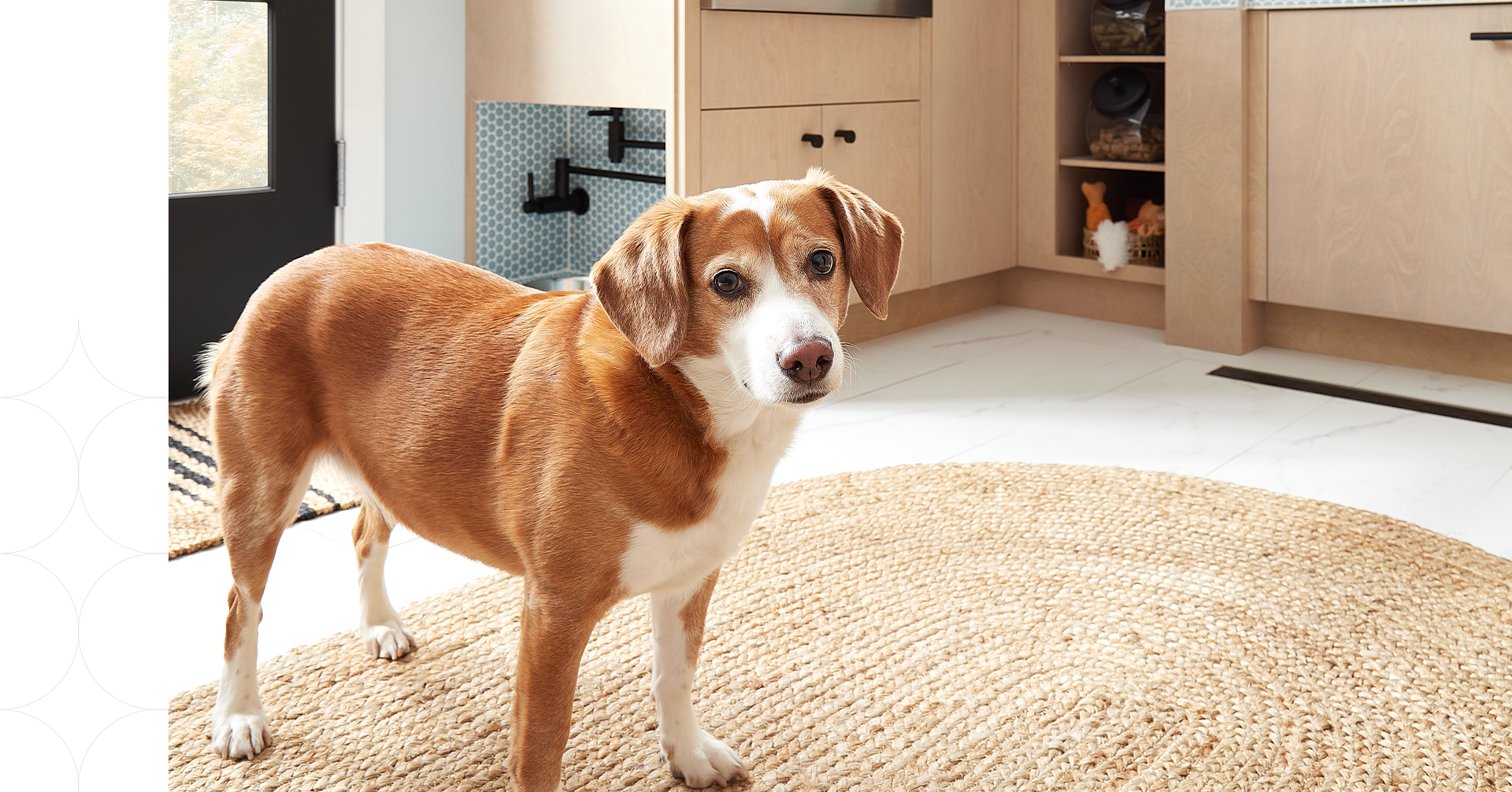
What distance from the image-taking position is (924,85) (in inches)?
128

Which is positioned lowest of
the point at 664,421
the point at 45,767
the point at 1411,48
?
the point at 45,767

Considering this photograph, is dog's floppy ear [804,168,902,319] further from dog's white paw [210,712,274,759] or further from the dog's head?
dog's white paw [210,712,274,759]

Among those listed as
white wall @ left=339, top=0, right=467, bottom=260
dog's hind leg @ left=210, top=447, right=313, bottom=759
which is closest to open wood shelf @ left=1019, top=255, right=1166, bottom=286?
white wall @ left=339, top=0, right=467, bottom=260

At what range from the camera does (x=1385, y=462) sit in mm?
2322

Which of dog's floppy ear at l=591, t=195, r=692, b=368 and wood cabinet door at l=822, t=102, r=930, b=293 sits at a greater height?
wood cabinet door at l=822, t=102, r=930, b=293

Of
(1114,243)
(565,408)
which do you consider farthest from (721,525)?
(1114,243)

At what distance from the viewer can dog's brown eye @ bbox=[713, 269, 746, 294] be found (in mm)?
973

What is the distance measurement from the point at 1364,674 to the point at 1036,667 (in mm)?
403

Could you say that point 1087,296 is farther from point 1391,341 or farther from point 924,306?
point 1391,341

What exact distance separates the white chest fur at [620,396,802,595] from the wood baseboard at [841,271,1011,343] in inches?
85.4

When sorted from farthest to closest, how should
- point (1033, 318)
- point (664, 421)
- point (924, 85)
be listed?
point (1033, 318) < point (924, 85) < point (664, 421)

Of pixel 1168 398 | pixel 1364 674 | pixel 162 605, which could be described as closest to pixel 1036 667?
pixel 1364 674

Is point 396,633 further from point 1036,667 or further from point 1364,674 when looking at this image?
point 1364,674

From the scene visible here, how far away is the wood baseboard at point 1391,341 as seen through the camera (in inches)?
115
